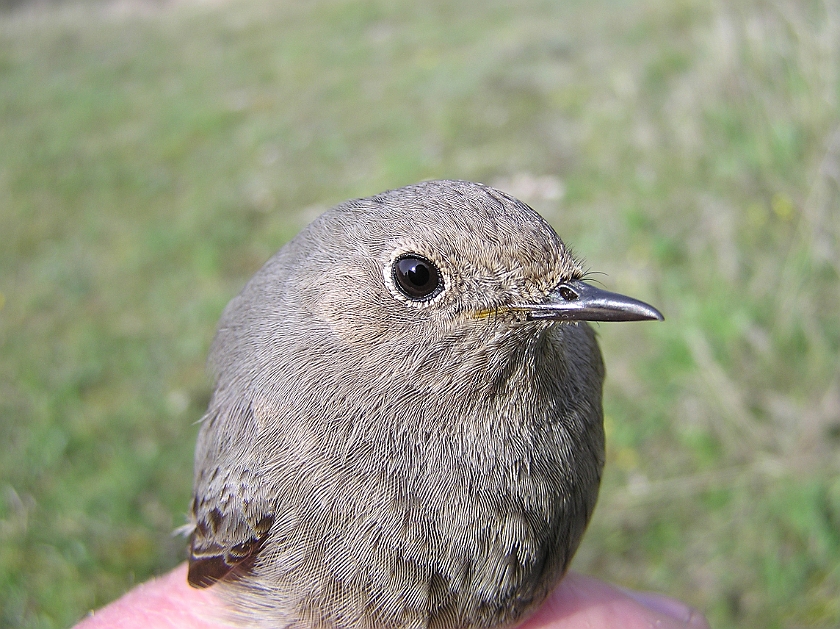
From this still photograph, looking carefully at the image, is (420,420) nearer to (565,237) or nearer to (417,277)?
(417,277)

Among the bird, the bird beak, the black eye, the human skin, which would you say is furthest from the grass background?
the black eye

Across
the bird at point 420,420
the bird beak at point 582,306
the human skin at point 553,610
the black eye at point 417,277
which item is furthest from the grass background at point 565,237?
the black eye at point 417,277

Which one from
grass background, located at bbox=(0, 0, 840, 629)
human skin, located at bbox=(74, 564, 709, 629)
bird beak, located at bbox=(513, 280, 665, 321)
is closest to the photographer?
bird beak, located at bbox=(513, 280, 665, 321)

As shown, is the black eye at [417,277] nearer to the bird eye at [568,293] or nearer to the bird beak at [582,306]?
the bird beak at [582,306]

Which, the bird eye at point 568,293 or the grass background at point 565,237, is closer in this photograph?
the bird eye at point 568,293

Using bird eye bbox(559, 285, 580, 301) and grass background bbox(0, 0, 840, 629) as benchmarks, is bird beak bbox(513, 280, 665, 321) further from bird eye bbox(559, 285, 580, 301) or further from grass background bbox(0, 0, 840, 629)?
grass background bbox(0, 0, 840, 629)

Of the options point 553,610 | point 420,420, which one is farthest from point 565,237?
point 420,420
